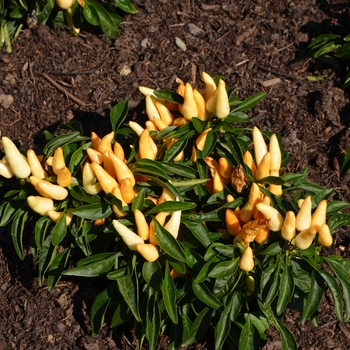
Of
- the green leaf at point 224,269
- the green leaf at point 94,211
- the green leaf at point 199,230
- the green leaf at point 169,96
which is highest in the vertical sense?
the green leaf at point 169,96

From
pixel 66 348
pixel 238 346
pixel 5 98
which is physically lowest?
pixel 66 348

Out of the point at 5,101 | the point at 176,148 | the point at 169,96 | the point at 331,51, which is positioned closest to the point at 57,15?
the point at 5,101

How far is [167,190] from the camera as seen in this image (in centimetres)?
298

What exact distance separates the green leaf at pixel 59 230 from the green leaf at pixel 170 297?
53 centimetres

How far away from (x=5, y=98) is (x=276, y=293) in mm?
2305

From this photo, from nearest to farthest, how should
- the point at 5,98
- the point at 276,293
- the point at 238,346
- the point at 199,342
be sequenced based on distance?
the point at 276,293, the point at 238,346, the point at 199,342, the point at 5,98

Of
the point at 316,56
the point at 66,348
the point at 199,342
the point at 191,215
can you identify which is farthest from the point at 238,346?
the point at 316,56

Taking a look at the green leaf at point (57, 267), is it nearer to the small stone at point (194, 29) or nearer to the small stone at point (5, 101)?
the small stone at point (5, 101)

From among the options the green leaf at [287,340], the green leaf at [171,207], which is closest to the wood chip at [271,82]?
the green leaf at [171,207]

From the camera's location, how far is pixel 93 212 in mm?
2926

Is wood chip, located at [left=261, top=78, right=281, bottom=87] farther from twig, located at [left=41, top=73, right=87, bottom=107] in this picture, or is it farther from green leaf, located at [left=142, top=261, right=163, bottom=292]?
green leaf, located at [left=142, top=261, right=163, bottom=292]

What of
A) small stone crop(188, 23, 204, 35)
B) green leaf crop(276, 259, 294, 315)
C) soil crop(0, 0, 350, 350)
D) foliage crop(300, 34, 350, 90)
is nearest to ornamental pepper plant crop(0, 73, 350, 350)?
green leaf crop(276, 259, 294, 315)

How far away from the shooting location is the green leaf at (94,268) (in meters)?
2.86

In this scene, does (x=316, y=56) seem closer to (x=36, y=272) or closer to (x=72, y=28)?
(x=72, y=28)
